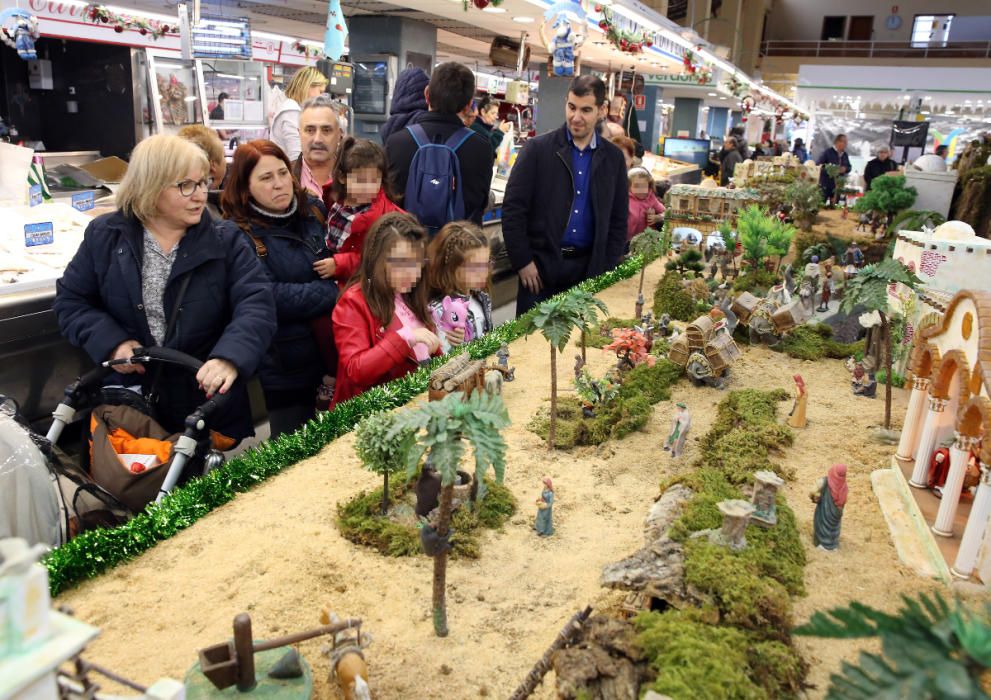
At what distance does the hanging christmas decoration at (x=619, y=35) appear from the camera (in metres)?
9.20

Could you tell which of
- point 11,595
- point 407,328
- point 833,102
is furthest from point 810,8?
point 11,595

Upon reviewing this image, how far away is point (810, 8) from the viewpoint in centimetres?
3447

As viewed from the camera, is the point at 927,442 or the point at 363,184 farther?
the point at 363,184

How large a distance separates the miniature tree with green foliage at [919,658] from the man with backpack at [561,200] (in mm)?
3911

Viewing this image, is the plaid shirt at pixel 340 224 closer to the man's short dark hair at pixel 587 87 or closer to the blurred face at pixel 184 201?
the blurred face at pixel 184 201

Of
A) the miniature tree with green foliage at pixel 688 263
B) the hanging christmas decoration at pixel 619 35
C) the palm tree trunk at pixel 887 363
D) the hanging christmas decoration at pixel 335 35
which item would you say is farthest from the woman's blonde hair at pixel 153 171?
the hanging christmas decoration at pixel 619 35

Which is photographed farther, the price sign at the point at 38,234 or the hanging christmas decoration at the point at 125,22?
the hanging christmas decoration at the point at 125,22

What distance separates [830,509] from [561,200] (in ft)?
9.58

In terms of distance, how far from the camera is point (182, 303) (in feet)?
8.92

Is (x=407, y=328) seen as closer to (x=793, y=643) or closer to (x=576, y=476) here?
(x=576, y=476)

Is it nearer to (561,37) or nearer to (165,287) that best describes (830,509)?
(165,287)

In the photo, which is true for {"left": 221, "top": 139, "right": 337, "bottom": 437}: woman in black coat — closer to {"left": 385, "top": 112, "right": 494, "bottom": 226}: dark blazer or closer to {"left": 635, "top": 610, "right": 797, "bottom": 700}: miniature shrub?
{"left": 385, "top": 112, "right": 494, "bottom": 226}: dark blazer

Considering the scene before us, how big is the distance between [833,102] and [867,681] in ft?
82.4

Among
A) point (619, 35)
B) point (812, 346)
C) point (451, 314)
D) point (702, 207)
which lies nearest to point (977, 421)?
point (451, 314)
